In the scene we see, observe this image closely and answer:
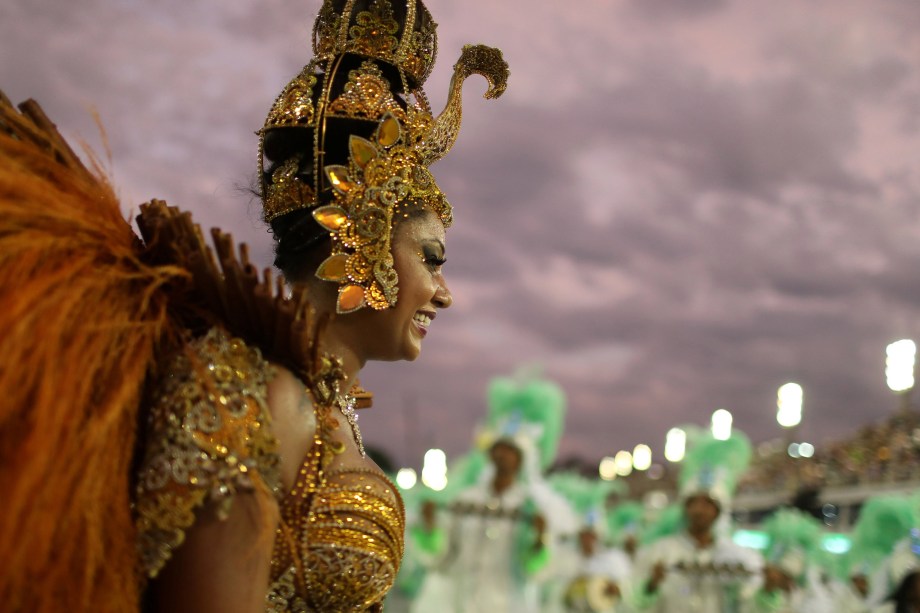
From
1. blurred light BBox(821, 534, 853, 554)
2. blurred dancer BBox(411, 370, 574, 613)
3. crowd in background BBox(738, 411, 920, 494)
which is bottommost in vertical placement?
blurred dancer BBox(411, 370, 574, 613)

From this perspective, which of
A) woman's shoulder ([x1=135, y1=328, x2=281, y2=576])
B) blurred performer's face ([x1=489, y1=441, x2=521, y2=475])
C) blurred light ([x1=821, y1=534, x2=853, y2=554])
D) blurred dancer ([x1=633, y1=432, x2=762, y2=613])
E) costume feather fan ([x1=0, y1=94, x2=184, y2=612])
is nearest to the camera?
costume feather fan ([x1=0, y1=94, x2=184, y2=612])

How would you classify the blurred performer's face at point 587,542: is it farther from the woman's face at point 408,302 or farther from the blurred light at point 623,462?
the blurred light at point 623,462

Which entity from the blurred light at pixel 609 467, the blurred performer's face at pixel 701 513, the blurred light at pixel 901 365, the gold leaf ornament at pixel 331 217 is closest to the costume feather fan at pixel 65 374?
the gold leaf ornament at pixel 331 217

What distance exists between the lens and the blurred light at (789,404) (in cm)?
2109

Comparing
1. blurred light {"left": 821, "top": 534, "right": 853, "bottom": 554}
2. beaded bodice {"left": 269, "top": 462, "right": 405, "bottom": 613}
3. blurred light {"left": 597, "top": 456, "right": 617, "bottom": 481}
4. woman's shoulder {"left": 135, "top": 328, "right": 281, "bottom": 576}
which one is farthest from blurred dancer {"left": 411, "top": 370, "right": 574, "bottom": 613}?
blurred light {"left": 597, "top": 456, "right": 617, "bottom": 481}

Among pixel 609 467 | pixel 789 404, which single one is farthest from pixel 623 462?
pixel 789 404

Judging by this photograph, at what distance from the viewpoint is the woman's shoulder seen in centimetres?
137

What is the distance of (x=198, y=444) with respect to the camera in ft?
4.56

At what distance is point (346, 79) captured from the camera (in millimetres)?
1945

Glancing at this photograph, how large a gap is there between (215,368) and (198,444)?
131 millimetres

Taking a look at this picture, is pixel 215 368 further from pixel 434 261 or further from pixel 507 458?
pixel 507 458

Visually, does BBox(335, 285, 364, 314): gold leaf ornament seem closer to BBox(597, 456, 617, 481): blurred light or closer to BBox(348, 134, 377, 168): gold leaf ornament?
BBox(348, 134, 377, 168): gold leaf ornament

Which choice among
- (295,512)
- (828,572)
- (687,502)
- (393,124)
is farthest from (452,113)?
(828,572)

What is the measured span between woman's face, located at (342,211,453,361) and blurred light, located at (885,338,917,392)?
56.8 feet
